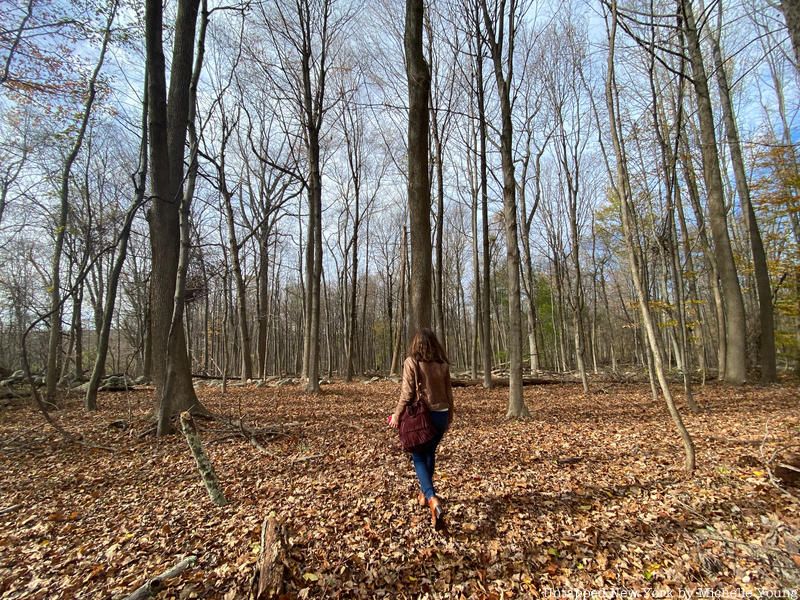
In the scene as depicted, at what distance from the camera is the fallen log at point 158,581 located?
7.42 feet

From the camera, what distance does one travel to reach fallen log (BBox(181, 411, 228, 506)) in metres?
3.55

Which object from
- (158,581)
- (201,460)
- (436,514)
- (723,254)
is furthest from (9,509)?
(723,254)

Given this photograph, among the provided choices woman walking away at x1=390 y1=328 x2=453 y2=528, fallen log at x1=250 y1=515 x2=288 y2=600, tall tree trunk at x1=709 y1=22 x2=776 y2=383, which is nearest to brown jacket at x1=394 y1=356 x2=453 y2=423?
woman walking away at x1=390 y1=328 x2=453 y2=528

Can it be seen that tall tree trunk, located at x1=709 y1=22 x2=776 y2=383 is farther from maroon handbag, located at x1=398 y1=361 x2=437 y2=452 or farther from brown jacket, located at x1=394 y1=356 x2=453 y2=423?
maroon handbag, located at x1=398 y1=361 x2=437 y2=452

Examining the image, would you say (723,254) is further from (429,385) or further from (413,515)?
(413,515)

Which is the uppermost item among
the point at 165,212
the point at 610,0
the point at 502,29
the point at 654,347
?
the point at 502,29

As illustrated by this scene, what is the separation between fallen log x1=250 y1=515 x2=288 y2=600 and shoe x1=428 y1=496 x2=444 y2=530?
1.25m

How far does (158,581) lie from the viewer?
2393 mm

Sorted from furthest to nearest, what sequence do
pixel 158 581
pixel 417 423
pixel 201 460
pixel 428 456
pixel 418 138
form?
pixel 418 138 < pixel 201 460 < pixel 428 456 < pixel 417 423 < pixel 158 581

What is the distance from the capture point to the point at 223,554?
2834 millimetres

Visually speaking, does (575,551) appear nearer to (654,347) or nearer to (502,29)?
(654,347)

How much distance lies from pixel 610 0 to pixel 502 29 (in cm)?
308

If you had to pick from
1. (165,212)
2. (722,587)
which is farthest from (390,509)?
(165,212)

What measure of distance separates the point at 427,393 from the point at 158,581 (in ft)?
7.73
